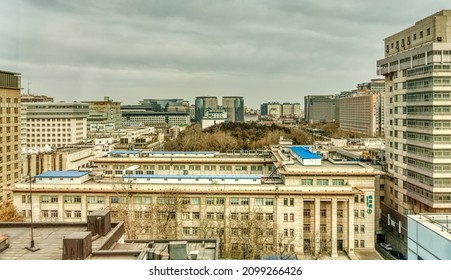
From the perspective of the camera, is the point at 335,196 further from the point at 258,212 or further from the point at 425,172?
the point at 425,172

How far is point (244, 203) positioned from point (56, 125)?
1235cm

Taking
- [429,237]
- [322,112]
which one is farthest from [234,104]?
[322,112]

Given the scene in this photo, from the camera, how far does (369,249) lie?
5789 millimetres

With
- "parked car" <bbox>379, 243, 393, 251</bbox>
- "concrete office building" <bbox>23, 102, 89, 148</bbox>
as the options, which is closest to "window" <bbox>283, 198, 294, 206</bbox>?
"parked car" <bbox>379, 243, 393, 251</bbox>

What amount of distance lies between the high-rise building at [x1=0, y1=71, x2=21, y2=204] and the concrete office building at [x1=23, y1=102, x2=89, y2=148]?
6.61 meters

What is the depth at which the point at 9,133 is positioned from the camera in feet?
26.7

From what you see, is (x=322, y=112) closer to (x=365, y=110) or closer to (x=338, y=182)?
(x=365, y=110)

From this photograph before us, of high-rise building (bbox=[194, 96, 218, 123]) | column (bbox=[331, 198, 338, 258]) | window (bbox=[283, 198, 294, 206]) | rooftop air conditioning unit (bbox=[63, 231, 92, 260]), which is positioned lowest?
column (bbox=[331, 198, 338, 258])

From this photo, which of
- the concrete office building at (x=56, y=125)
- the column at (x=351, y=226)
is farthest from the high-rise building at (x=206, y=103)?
the concrete office building at (x=56, y=125)

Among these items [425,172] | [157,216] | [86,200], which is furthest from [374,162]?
[86,200]

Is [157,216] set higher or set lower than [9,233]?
lower

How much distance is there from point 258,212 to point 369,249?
5.83ft

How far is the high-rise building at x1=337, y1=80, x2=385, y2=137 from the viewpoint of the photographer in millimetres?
18922

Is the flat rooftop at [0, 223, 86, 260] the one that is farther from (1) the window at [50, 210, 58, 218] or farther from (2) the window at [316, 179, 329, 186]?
(2) the window at [316, 179, 329, 186]
